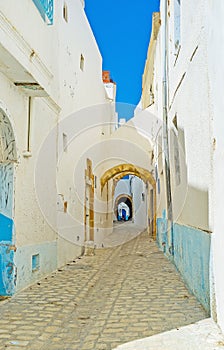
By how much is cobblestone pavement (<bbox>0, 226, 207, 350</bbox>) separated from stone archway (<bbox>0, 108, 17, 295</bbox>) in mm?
360

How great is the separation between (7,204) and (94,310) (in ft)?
6.66

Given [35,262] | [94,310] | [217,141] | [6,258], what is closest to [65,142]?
[35,262]

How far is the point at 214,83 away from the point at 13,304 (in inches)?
152

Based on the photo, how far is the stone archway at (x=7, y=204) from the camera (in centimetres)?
537

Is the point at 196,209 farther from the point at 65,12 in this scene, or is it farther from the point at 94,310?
the point at 65,12

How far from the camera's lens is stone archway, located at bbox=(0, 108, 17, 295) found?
5.37 meters

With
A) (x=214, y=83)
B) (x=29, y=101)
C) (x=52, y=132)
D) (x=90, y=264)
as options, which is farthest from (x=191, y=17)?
(x=90, y=264)

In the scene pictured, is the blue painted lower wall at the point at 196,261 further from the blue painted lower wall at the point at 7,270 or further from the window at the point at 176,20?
the window at the point at 176,20

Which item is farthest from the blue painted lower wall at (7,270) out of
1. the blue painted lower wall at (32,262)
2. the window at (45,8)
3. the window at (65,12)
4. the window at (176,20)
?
the window at (65,12)

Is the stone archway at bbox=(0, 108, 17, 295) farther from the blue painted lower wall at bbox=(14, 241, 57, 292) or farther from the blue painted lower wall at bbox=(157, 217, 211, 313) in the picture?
the blue painted lower wall at bbox=(157, 217, 211, 313)

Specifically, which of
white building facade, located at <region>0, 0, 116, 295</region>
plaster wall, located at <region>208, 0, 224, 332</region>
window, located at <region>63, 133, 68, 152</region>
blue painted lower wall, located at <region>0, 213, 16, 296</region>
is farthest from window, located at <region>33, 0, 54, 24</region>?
blue painted lower wall, located at <region>0, 213, 16, 296</region>

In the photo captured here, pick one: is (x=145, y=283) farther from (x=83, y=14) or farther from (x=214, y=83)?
(x=83, y=14)

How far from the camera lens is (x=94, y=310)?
4836mm

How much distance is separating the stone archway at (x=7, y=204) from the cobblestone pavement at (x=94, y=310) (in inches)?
14.2
